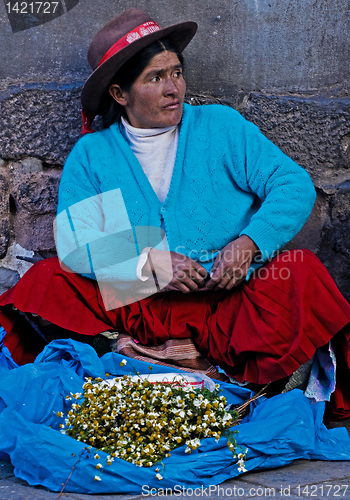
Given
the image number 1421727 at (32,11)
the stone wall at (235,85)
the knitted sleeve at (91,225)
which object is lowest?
the knitted sleeve at (91,225)

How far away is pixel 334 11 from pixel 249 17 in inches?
17.4

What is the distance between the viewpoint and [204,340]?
2.15 m

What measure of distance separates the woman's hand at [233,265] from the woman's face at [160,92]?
0.68m

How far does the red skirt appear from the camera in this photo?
1942 mm

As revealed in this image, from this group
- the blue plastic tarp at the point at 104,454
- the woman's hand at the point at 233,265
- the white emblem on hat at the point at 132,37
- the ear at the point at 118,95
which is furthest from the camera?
the ear at the point at 118,95

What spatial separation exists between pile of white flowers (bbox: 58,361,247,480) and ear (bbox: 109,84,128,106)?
1.38 m

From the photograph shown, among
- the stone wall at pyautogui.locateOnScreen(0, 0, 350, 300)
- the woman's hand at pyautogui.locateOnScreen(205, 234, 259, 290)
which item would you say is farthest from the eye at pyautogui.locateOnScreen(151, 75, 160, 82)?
the woman's hand at pyautogui.locateOnScreen(205, 234, 259, 290)

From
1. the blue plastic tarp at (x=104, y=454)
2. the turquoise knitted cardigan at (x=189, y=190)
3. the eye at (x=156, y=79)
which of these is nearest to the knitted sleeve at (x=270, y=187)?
the turquoise knitted cardigan at (x=189, y=190)

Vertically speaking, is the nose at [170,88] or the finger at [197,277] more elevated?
the nose at [170,88]

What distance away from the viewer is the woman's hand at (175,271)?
2.12 metres

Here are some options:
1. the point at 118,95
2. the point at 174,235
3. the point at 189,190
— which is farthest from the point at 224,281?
the point at 118,95

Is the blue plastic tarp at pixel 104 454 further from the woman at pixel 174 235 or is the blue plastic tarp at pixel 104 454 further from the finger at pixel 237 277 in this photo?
the finger at pixel 237 277
